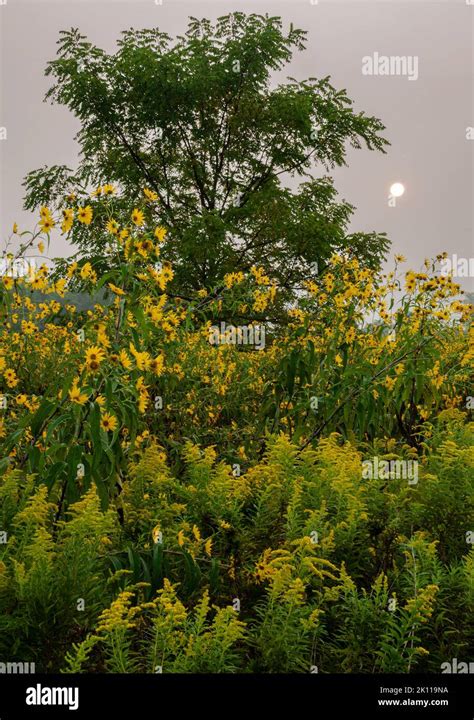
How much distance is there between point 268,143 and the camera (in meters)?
18.6

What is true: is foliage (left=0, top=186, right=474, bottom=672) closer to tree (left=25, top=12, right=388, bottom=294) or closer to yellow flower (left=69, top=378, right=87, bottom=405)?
yellow flower (left=69, top=378, right=87, bottom=405)

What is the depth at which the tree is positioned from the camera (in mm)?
16906

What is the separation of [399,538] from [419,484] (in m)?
0.51

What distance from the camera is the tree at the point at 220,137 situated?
1691cm

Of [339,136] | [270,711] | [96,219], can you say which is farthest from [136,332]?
[339,136]

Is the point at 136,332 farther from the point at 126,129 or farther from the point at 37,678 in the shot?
the point at 126,129

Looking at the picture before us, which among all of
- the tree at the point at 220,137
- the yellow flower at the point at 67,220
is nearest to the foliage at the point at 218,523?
the yellow flower at the point at 67,220

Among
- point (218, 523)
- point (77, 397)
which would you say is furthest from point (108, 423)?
point (218, 523)

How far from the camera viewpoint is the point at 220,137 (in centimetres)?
1845

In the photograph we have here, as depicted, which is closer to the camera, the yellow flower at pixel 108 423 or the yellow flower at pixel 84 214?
the yellow flower at pixel 108 423

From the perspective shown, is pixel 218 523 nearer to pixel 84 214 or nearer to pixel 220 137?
pixel 84 214

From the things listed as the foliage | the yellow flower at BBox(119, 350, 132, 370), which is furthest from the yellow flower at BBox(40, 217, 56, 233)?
the yellow flower at BBox(119, 350, 132, 370)

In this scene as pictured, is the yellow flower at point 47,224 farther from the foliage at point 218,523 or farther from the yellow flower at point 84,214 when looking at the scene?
the yellow flower at point 84,214

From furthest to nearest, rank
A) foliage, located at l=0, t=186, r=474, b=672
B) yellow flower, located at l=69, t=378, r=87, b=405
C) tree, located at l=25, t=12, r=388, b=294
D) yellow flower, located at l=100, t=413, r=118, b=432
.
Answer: tree, located at l=25, t=12, r=388, b=294, yellow flower, located at l=100, t=413, r=118, b=432, yellow flower, located at l=69, t=378, r=87, b=405, foliage, located at l=0, t=186, r=474, b=672
